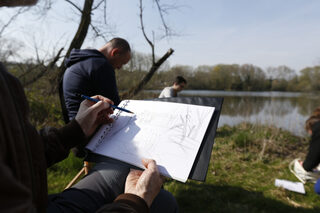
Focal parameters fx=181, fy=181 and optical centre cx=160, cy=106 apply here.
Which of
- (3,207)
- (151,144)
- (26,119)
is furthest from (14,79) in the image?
(151,144)

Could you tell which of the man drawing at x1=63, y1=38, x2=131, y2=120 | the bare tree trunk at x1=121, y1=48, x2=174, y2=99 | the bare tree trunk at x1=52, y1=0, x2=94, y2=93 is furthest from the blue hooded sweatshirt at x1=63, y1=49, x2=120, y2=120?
the bare tree trunk at x1=52, y1=0, x2=94, y2=93

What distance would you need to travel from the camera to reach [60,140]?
97 cm

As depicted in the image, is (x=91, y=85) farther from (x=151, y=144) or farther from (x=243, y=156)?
(x=243, y=156)

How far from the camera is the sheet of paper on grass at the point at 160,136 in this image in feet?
3.02

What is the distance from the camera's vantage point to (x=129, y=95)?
3.72m

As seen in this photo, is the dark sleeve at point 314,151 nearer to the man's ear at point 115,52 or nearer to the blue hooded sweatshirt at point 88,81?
the blue hooded sweatshirt at point 88,81

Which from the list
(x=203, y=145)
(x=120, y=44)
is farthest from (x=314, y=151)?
(x=120, y=44)

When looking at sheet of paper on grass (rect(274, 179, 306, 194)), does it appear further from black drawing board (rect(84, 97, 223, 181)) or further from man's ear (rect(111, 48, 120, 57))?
man's ear (rect(111, 48, 120, 57))

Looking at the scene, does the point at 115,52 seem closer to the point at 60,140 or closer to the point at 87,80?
the point at 87,80

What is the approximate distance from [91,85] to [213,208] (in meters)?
1.94

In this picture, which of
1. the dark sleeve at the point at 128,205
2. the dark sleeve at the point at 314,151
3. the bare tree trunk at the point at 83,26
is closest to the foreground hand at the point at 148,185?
the dark sleeve at the point at 128,205

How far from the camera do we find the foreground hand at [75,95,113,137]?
1.08m

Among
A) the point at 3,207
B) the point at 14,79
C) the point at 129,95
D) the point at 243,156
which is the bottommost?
the point at 243,156

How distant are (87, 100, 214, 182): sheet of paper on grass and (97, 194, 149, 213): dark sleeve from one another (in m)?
0.20
